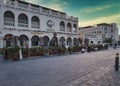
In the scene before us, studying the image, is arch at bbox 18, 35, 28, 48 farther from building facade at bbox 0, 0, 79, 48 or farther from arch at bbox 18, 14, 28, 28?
arch at bbox 18, 14, 28, 28

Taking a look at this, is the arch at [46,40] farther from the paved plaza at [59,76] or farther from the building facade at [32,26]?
the paved plaza at [59,76]

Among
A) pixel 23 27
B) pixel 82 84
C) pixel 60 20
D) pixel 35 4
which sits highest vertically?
pixel 35 4

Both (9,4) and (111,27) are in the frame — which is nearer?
(9,4)

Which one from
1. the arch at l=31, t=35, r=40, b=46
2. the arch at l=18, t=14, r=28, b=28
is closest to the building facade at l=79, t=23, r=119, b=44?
the arch at l=31, t=35, r=40, b=46

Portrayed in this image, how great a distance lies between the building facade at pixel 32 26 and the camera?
2853 cm

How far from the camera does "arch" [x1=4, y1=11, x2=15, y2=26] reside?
28859mm

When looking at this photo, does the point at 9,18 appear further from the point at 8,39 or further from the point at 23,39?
the point at 23,39

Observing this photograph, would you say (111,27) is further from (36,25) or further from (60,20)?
(36,25)

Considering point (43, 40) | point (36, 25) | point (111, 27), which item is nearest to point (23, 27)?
point (36, 25)

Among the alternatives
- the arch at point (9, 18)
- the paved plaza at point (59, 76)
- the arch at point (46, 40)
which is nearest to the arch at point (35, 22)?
the arch at point (46, 40)

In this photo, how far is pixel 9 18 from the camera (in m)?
29.3

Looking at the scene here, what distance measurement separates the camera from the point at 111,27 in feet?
298

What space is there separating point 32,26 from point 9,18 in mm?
5622

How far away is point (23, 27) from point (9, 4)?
522 centimetres
